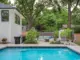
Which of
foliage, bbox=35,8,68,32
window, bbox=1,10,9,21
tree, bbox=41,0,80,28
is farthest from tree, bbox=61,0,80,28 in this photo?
foliage, bbox=35,8,68,32

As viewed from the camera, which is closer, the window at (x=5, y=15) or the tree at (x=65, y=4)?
the window at (x=5, y=15)

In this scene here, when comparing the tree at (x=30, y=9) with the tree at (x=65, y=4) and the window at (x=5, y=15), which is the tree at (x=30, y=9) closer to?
the tree at (x=65, y=4)

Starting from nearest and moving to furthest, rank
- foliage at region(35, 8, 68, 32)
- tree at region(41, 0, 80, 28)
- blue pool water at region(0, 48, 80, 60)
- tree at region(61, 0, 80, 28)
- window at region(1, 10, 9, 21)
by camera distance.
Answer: blue pool water at region(0, 48, 80, 60)
window at region(1, 10, 9, 21)
tree at region(61, 0, 80, 28)
tree at region(41, 0, 80, 28)
foliage at region(35, 8, 68, 32)

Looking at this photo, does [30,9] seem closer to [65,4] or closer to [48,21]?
[48,21]

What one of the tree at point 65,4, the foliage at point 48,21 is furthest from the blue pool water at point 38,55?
the foliage at point 48,21

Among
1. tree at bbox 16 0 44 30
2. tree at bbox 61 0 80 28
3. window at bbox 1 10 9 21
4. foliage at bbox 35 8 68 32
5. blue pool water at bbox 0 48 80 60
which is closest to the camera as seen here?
blue pool water at bbox 0 48 80 60

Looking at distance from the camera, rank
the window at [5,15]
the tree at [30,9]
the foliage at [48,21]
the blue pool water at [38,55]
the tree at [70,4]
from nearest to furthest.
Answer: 1. the blue pool water at [38,55]
2. the window at [5,15]
3. the tree at [70,4]
4. the tree at [30,9]
5. the foliage at [48,21]

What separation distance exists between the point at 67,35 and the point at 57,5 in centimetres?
1042

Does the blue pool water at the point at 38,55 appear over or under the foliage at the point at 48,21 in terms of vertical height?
under

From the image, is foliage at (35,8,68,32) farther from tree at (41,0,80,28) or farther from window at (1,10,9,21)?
window at (1,10,9,21)

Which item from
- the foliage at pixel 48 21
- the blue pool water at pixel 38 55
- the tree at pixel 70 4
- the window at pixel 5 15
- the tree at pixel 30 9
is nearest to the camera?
the blue pool water at pixel 38 55

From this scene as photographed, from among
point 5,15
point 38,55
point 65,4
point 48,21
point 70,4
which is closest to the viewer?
point 38,55

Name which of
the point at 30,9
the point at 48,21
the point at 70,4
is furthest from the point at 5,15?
the point at 48,21

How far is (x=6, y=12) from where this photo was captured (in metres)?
21.5
